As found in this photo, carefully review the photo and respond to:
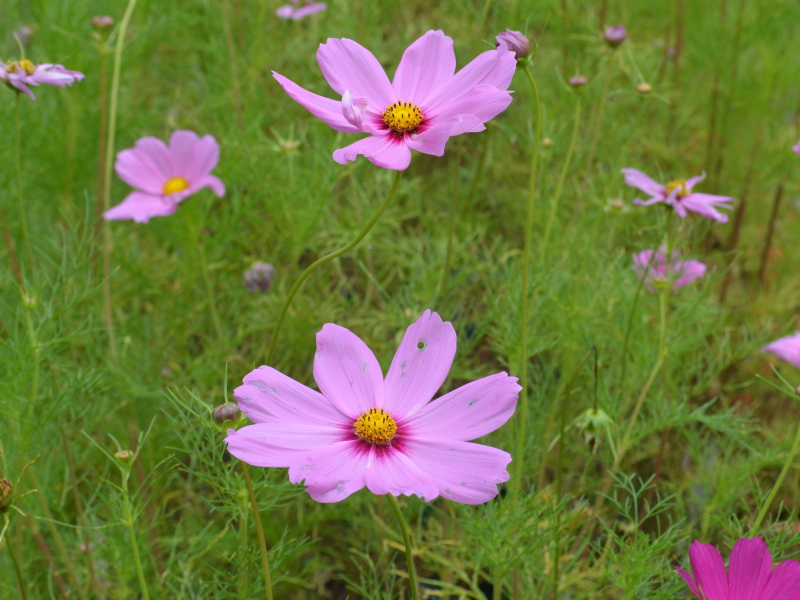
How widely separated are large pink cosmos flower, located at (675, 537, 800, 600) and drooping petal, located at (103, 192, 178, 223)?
0.77m

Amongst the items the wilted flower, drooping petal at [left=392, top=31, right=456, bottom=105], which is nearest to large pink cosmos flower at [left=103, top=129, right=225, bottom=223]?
the wilted flower

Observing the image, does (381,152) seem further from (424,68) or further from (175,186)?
(175,186)

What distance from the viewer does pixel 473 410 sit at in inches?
18.7

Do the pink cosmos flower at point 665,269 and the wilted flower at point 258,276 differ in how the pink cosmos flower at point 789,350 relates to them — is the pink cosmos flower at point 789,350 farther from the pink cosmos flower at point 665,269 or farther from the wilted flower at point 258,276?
the wilted flower at point 258,276

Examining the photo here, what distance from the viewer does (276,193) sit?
1.14m

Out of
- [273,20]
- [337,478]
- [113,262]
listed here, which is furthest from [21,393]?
[273,20]

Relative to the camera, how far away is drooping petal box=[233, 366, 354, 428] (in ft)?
1.45

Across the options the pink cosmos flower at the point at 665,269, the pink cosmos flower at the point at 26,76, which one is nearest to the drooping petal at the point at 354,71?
the pink cosmos flower at the point at 26,76

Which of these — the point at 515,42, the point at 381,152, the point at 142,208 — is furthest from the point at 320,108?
the point at 142,208

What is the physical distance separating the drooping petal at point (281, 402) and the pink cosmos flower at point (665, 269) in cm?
47

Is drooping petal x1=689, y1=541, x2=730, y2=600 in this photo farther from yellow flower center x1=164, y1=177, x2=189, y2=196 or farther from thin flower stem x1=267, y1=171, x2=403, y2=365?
yellow flower center x1=164, y1=177, x2=189, y2=196

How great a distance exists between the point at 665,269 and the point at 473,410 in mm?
514

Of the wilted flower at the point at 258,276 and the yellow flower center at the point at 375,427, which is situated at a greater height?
the yellow flower center at the point at 375,427

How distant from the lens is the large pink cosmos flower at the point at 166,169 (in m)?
1.04
